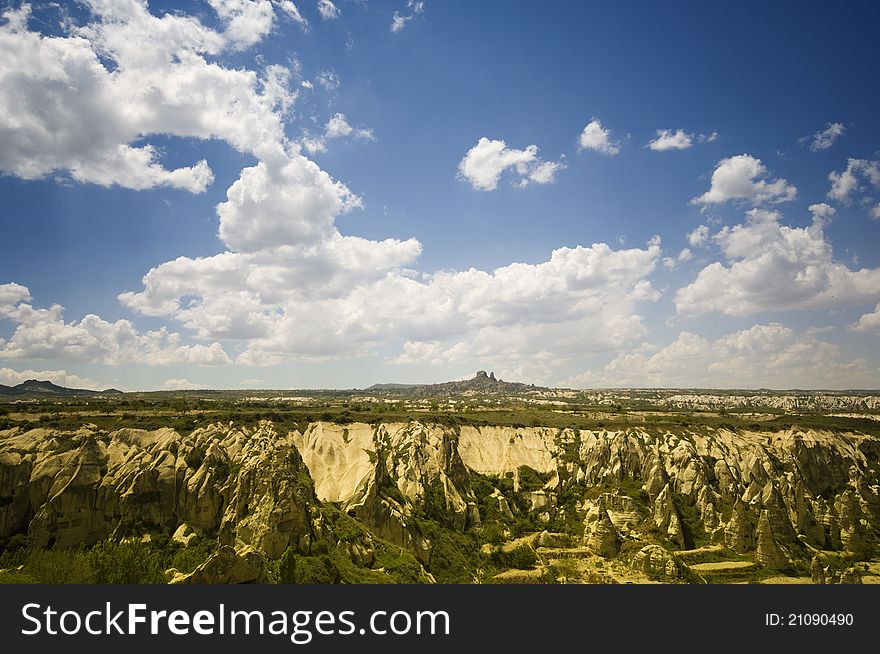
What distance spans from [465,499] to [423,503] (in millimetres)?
6360

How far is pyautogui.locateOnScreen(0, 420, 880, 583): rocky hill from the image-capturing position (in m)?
29.0

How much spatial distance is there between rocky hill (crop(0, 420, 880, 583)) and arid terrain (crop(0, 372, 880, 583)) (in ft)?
0.54

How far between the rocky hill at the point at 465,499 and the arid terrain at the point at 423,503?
6.5 inches

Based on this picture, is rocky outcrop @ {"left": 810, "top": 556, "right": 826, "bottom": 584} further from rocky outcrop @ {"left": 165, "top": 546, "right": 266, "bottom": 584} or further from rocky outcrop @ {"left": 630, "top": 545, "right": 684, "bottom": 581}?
rocky outcrop @ {"left": 165, "top": 546, "right": 266, "bottom": 584}

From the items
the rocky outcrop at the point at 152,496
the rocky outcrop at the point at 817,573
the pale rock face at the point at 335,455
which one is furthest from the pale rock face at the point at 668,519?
the rocky outcrop at the point at 152,496

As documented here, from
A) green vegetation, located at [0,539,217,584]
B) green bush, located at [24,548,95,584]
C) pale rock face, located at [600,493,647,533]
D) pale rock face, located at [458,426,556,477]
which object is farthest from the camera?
pale rock face, located at [458,426,556,477]

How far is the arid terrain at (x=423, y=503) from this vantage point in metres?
25.8

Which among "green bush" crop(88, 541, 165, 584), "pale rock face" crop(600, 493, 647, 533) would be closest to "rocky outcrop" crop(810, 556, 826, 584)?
"pale rock face" crop(600, 493, 647, 533)

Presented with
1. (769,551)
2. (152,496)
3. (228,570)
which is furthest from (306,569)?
(769,551)

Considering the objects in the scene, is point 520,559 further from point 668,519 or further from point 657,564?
point 668,519

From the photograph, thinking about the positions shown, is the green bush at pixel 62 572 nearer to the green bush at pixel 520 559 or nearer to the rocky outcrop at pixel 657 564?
the green bush at pixel 520 559

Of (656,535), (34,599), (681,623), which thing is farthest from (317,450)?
(681,623)

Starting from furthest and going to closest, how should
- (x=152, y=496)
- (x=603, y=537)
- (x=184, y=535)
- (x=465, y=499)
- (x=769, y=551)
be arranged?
(x=465, y=499)
(x=603, y=537)
(x=769, y=551)
(x=152, y=496)
(x=184, y=535)

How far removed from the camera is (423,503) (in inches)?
1871
